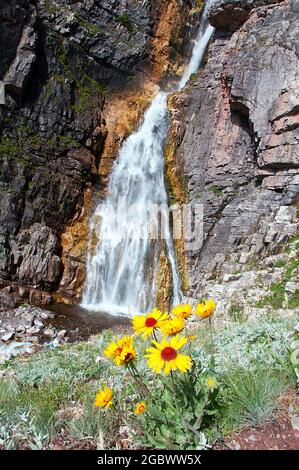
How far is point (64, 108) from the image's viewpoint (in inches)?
859

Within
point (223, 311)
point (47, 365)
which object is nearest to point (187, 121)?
point (223, 311)

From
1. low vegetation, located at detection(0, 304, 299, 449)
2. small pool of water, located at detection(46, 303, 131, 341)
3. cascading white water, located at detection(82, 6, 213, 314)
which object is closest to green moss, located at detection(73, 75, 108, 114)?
cascading white water, located at detection(82, 6, 213, 314)

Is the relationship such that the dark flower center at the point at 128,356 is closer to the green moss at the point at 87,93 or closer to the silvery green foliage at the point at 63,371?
the silvery green foliage at the point at 63,371

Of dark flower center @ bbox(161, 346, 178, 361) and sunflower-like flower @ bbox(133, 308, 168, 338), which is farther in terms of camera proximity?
sunflower-like flower @ bbox(133, 308, 168, 338)

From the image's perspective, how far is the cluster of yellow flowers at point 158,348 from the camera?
7.52ft

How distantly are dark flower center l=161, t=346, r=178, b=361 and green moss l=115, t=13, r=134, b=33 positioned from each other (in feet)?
92.4

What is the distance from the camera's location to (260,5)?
18781 millimetres

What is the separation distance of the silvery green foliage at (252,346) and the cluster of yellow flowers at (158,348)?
916 millimetres

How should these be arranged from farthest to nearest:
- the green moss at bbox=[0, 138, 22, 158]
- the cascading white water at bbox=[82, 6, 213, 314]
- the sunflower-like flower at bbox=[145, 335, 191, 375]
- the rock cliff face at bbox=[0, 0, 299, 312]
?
the green moss at bbox=[0, 138, 22, 158] < the cascading white water at bbox=[82, 6, 213, 314] < the rock cliff face at bbox=[0, 0, 299, 312] < the sunflower-like flower at bbox=[145, 335, 191, 375]

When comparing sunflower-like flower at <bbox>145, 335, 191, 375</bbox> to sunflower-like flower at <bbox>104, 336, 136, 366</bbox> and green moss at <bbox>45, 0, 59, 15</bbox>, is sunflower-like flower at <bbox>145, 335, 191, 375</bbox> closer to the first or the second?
sunflower-like flower at <bbox>104, 336, 136, 366</bbox>

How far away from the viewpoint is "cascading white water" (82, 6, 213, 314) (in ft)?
56.2

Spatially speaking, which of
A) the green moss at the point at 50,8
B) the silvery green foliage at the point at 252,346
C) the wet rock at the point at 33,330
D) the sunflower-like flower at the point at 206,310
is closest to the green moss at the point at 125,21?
the green moss at the point at 50,8

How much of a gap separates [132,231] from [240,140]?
23.7 feet

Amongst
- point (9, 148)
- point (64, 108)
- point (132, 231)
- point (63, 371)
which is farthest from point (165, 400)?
point (64, 108)
